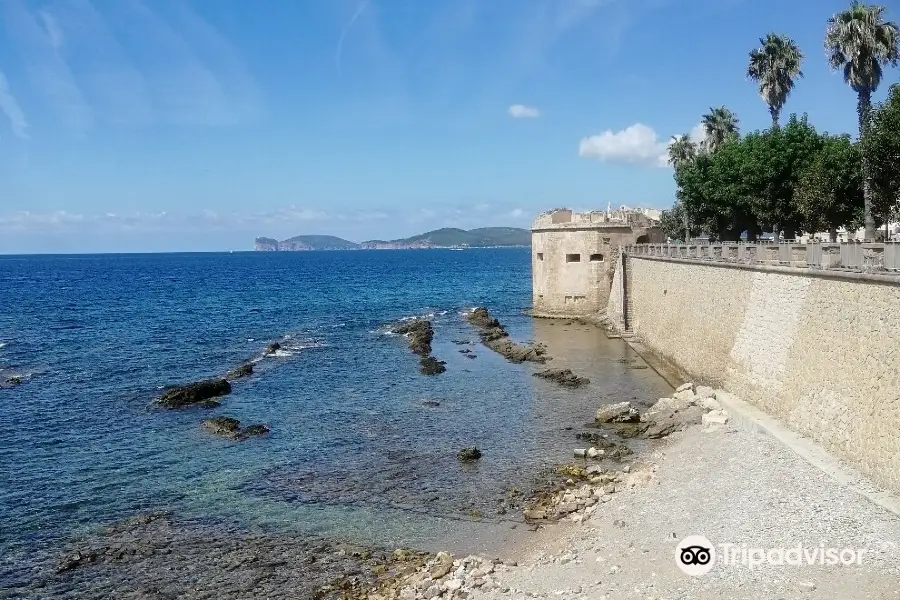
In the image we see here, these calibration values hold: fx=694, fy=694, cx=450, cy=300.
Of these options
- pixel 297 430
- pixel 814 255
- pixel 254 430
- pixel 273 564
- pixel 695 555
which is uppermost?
pixel 814 255

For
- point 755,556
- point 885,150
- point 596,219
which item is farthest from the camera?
point 596,219

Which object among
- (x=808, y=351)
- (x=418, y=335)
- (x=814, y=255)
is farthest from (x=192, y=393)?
(x=814, y=255)

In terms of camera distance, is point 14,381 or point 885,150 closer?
point 885,150

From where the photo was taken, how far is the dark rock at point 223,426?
74.9 ft

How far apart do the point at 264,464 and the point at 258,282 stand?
94519 millimetres

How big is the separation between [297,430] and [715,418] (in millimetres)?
13263

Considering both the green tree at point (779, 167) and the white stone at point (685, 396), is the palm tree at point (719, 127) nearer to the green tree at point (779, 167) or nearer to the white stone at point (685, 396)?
the green tree at point (779, 167)

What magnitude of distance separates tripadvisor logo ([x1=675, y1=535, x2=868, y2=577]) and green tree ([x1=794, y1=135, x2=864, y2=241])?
24270mm

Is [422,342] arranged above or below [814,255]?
below

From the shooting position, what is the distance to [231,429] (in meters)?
23.0

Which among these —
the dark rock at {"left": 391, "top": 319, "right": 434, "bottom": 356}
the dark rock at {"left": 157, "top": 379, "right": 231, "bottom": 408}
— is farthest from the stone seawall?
the dark rock at {"left": 157, "top": 379, "right": 231, "bottom": 408}

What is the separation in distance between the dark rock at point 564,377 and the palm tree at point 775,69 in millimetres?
20359

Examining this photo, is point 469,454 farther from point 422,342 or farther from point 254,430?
point 422,342

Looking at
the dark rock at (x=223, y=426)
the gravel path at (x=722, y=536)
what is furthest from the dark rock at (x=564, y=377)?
the dark rock at (x=223, y=426)
